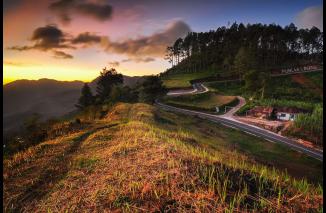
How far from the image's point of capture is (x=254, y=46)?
438 feet

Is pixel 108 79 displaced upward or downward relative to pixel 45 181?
upward

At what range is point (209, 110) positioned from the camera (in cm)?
7038

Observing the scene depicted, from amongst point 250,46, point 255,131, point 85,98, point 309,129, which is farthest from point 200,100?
point 250,46

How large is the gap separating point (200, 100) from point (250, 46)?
65485mm

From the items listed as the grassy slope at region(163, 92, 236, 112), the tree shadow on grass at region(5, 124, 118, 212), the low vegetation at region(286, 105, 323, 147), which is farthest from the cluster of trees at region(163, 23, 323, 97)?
the tree shadow on grass at region(5, 124, 118, 212)

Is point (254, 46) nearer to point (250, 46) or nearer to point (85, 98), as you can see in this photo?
point (250, 46)

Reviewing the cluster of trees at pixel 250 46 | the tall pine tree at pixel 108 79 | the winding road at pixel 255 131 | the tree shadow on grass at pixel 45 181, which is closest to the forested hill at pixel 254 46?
the cluster of trees at pixel 250 46

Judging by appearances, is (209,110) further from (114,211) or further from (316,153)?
(114,211)

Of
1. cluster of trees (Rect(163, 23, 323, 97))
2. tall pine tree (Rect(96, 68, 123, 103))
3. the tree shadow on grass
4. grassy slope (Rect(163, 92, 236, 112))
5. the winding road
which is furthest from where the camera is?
cluster of trees (Rect(163, 23, 323, 97))

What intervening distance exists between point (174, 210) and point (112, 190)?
2164 mm

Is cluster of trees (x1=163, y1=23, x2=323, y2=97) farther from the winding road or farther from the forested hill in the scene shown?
the winding road

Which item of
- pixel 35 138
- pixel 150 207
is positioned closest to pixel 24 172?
pixel 150 207

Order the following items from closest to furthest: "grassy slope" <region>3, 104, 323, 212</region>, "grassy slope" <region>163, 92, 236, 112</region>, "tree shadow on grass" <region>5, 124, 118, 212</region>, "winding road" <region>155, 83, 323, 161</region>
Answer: "grassy slope" <region>3, 104, 323, 212</region> < "tree shadow on grass" <region>5, 124, 118, 212</region> < "winding road" <region>155, 83, 323, 161</region> < "grassy slope" <region>163, 92, 236, 112</region>

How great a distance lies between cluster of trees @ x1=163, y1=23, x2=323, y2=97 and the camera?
133 m
